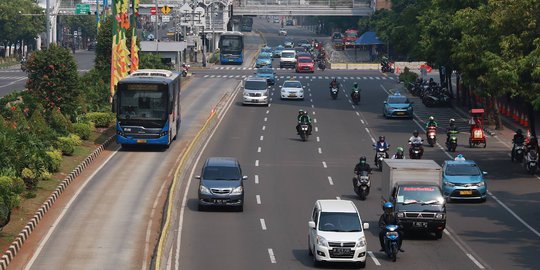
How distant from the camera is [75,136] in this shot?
59.0m

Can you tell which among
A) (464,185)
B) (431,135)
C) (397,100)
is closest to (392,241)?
(464,185)

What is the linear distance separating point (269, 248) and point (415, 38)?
6300 centimetres

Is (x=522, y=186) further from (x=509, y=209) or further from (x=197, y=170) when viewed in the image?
(x=197, y=170)

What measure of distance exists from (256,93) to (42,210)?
44.6m

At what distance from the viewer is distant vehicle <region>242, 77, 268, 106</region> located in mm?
86312

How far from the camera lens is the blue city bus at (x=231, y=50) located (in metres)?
142

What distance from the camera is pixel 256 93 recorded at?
3403 inches

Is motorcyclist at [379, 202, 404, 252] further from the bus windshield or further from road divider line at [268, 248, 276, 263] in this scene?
the bus windshield

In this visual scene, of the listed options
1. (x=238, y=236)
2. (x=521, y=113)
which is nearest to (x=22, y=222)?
(x=238, y=236)

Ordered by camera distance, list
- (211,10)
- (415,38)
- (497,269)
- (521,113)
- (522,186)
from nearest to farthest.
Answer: (497,269) → (522,186) → (521,113) → (415,38) → (211,10)

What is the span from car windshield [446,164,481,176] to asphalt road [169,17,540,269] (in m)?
1.24

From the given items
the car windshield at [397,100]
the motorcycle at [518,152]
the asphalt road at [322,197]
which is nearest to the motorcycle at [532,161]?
the asphalt road at [322,197]

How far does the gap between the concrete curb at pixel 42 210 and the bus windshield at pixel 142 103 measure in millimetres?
2457

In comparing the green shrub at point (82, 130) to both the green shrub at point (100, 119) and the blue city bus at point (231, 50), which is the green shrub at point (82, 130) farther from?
the blue city bus at point (231, 50)
